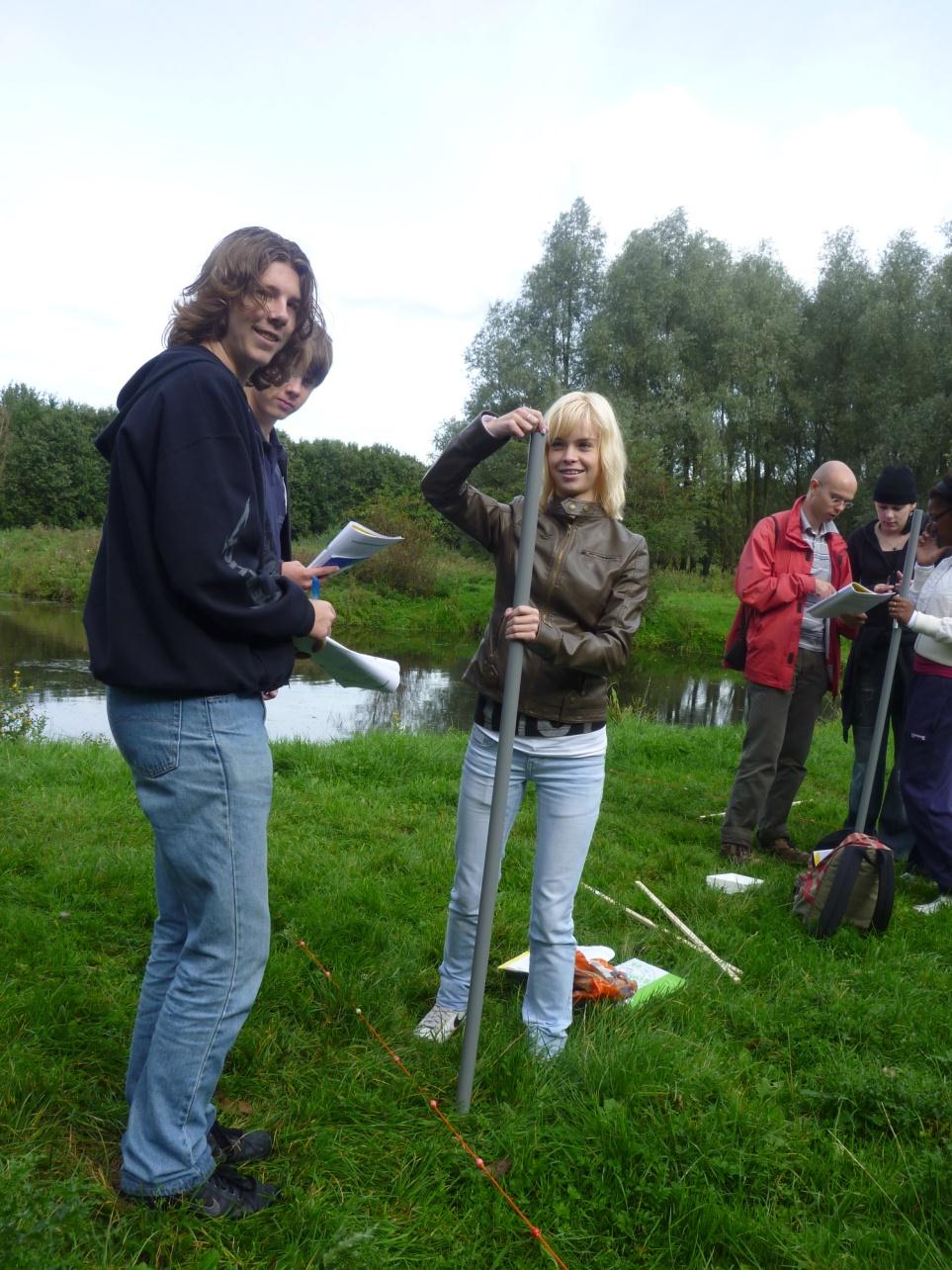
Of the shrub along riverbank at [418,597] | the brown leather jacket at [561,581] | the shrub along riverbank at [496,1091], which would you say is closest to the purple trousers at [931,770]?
the shrub along riverbank at [496,1091]

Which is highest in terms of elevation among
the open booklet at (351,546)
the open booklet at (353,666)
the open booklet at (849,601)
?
the open booklet at (351,546)

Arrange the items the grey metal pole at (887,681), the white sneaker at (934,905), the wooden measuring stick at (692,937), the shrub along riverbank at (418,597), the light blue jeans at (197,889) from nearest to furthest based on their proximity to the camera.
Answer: the light blue jeans at (197,889) < the wooden measuring stick at (692,937) < the white sneaker at (934,905) < the grey metal pole at (887,681) < the shrub along riverbank at (418,597)

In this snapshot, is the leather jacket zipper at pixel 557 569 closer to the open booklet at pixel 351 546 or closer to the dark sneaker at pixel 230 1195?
the open booklet at pixel 351 546

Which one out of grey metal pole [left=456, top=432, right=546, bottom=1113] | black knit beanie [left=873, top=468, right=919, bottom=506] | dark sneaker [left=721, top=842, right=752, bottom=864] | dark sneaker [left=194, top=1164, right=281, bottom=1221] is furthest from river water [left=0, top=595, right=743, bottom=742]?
dark sneaker [left=194, top=1164, right=281, bottom=1221]

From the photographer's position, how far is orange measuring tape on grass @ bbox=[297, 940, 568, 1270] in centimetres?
225

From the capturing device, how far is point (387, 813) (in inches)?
219

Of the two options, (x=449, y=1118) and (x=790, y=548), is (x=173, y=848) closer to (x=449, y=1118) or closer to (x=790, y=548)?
(x=449, y=1118)

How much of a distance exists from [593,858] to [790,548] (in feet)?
6.65

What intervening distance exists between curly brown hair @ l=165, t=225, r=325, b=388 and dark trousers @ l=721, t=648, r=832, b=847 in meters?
3.85

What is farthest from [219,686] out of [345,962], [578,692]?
[345,962]

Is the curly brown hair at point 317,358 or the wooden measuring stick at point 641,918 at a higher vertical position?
the curly brown hair at point 317,358

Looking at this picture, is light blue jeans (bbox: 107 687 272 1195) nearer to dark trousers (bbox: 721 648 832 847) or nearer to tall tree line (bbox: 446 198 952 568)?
dark trousers (bbox: 721 648 832 847)

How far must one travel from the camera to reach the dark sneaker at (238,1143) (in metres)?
2.42

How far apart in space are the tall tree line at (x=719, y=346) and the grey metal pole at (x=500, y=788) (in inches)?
894
